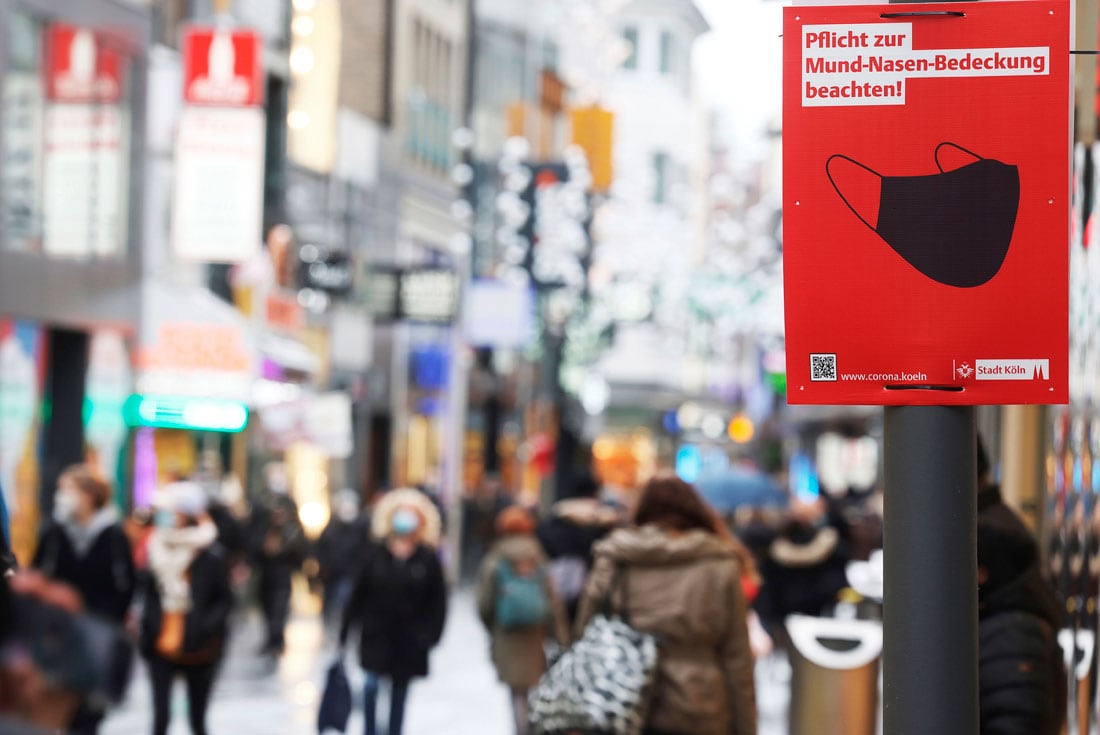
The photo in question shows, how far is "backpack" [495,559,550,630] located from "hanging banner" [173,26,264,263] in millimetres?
9242

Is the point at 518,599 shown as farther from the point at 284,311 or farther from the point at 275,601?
the point at 284,311

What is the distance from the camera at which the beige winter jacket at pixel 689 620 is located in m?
7.14

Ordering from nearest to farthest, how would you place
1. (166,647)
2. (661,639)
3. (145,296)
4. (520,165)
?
(661,639)
(166,647)
(145,296)
(520,165)

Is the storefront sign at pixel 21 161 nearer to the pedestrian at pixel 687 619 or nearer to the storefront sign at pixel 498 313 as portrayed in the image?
the storefront sign at pixel 498 313

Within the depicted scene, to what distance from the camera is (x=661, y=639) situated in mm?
7168

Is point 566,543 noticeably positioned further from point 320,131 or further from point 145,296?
point 320,131

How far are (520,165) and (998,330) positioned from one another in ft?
86.4

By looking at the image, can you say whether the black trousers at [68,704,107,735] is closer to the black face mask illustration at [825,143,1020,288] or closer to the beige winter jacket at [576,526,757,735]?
the black face mask illustration at [825,143,1020,288]

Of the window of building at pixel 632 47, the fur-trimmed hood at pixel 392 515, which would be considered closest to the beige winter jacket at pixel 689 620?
the fur-trimmed hood at pixel 392 515

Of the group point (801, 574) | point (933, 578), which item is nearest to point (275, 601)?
point (801, 574)

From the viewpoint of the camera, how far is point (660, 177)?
194ft

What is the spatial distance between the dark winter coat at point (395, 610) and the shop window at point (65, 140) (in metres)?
8.47

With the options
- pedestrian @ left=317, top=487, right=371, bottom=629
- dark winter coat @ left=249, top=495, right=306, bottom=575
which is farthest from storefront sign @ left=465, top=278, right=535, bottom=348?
dark winter coat @ left=249, top=495, right=306, bottom=575

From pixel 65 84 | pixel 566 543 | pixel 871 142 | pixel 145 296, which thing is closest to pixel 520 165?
pixel 145 296
